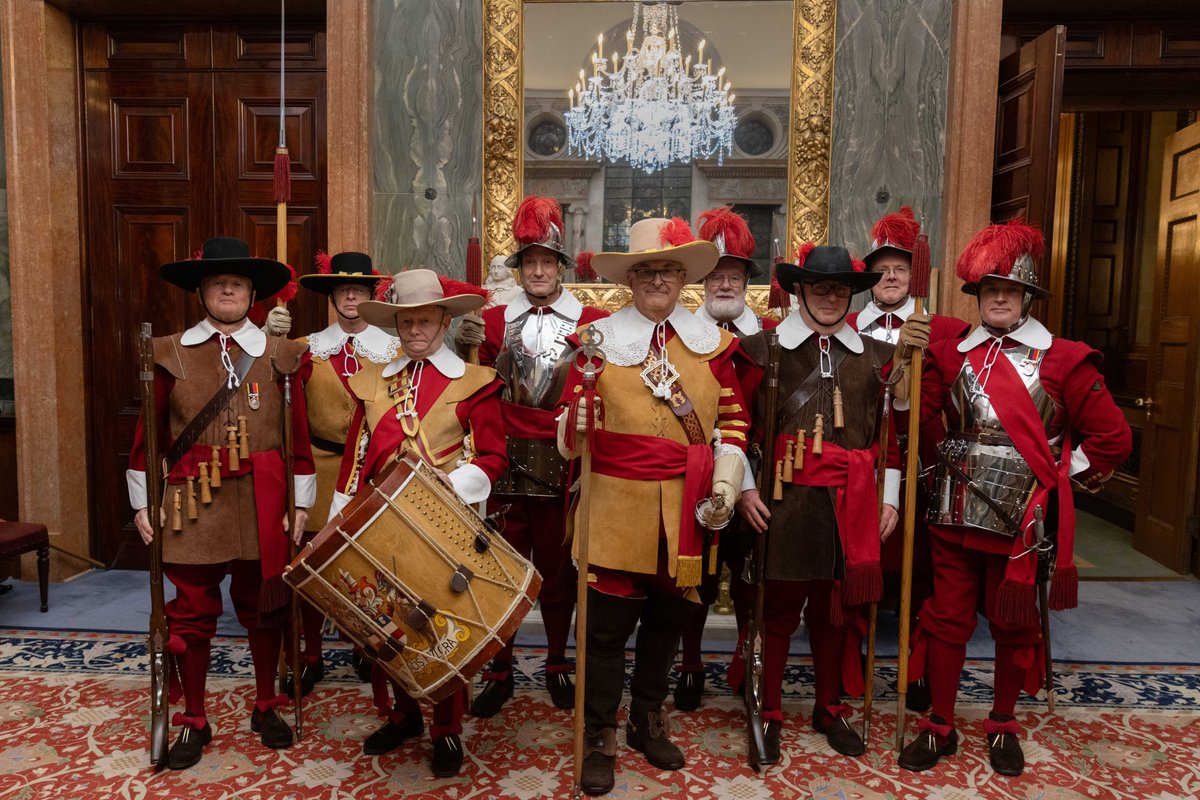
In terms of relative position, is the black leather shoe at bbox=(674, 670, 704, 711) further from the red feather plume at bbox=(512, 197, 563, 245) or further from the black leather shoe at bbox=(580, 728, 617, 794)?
the red feather plume at bbox=(512, 197, 563, 245)

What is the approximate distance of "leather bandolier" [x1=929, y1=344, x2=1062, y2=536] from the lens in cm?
285

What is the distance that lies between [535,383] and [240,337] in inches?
46.6

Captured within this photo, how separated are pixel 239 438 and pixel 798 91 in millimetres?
3639

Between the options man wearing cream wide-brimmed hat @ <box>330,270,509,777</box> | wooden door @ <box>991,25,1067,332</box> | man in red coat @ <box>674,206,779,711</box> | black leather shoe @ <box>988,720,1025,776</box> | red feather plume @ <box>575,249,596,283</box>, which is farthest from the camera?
red feather plume @ <box>575,249,596,283</box>

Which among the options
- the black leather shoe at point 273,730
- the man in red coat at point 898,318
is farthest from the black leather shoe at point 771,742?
the black leather shoe at point 273,730

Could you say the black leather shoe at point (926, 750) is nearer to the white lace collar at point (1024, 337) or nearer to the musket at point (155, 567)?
the white lace collar at point (1024, 337)

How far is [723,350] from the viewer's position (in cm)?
277

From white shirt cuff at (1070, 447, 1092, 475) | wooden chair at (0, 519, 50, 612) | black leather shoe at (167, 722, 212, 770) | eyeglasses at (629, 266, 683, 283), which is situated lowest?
black leather shoe at (167, 722, 212, 770)

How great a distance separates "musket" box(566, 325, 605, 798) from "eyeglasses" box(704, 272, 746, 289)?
3.64 feet

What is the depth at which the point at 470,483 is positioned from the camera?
8.84ft

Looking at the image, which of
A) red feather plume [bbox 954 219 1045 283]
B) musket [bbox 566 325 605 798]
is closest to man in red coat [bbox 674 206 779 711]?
musket [bbox 566 325 605 798]

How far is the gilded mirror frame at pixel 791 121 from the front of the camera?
15.1ft

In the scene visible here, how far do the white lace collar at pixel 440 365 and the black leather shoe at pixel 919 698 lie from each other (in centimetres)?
239

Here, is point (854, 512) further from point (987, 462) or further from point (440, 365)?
point (440, 365)
